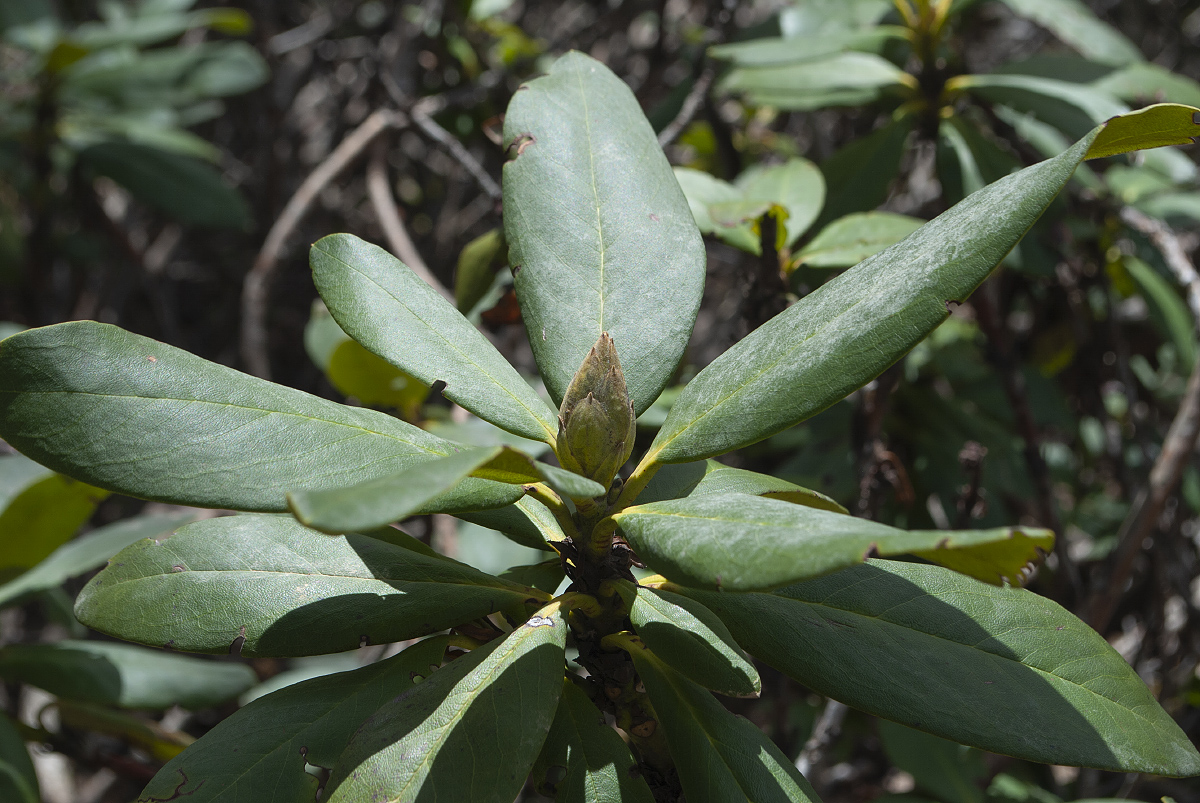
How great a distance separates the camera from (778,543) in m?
0.58

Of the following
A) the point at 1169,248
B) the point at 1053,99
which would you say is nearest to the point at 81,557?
the point at 1053,99

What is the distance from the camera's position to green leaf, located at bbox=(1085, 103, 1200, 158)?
674mm

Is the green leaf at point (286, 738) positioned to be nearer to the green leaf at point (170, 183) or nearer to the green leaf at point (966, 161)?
the green leaf at point (966, 161)

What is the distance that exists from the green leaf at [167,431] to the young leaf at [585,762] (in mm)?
245

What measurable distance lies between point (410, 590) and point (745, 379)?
1.22 ft

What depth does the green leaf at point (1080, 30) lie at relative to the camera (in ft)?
5.26

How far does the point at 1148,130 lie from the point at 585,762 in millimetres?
715

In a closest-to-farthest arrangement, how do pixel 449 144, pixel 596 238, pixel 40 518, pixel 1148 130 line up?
pixel 1148 130
pixel 596 238
pixel 40 518
pixel 449 144

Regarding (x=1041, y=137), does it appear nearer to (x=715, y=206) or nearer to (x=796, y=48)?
(x=796, y=48)

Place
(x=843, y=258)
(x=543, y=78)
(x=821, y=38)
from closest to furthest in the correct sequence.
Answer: (x=543, y=78) < (x=843, y=258) < (x=821, y=38)

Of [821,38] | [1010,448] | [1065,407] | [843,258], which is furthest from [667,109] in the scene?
[1065,407]

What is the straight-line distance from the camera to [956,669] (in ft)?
2.49

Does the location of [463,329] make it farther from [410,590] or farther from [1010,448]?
[1010,448]

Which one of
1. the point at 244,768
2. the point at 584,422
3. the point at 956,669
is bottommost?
the point at 244,768
